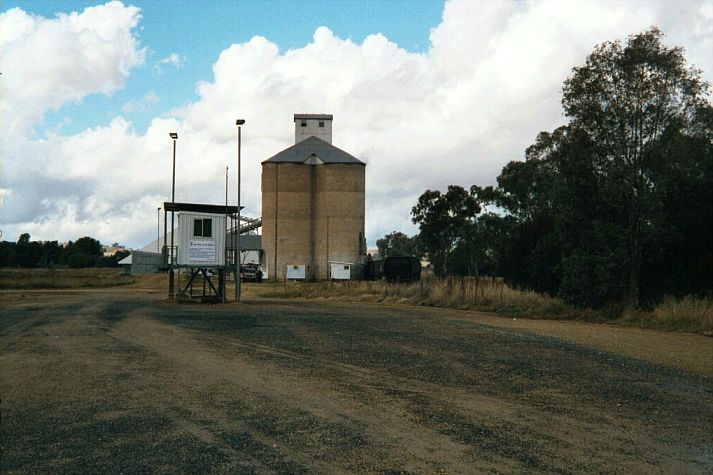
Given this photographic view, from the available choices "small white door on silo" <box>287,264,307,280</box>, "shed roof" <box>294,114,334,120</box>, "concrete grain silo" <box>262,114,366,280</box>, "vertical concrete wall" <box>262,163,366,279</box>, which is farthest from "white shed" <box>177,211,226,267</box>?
"shed roof" <box>294,114,334,120</box>

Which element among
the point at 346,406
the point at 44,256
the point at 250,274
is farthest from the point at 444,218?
the point at 44,256

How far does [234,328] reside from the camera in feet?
64.2

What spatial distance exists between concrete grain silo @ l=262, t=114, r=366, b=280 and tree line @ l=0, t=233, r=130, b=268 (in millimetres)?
76611

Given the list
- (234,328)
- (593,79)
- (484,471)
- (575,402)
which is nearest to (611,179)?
(593,79)

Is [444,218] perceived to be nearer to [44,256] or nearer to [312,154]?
[312,154]

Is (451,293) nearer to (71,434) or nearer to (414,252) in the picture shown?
(71,434)

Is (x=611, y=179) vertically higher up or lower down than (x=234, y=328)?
higher up

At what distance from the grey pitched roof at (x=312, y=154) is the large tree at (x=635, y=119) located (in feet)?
169

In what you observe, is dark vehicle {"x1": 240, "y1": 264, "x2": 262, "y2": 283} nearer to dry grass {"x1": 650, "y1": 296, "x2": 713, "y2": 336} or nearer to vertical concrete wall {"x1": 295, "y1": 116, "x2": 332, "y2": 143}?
vertical concrete wall {"x1": 295, "y1": 116, "x2": 332, "y2": 143}

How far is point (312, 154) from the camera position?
76.2 meters

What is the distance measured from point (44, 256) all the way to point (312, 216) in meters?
98.0

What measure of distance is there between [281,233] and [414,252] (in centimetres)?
6217

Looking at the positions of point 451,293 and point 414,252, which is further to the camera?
point 414,252

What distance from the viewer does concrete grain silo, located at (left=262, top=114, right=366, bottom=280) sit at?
72188 mm
